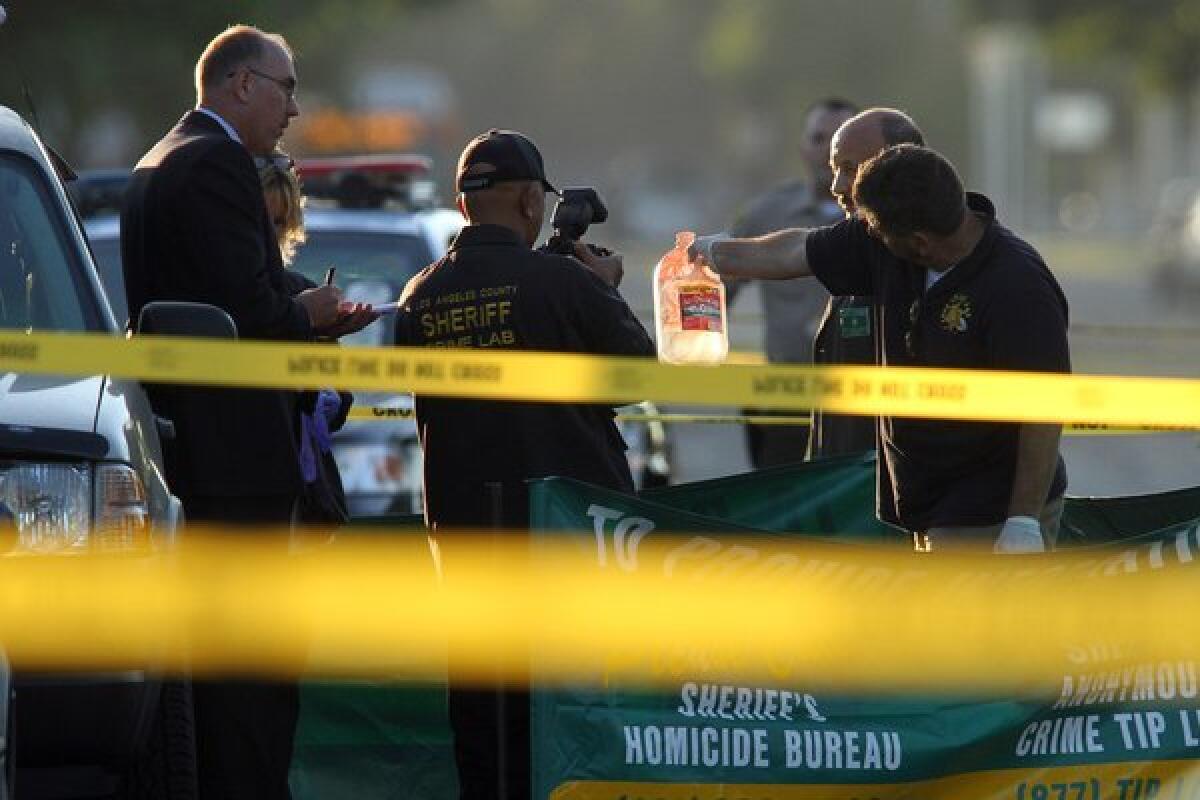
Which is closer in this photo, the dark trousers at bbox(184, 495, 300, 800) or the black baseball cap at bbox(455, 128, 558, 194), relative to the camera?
the black baseball cap at bbox(455, 128, 558, 194)

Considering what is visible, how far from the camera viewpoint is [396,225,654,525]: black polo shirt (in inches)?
261

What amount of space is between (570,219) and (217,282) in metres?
0.89

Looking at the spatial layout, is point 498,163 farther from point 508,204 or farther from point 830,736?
point 830,736

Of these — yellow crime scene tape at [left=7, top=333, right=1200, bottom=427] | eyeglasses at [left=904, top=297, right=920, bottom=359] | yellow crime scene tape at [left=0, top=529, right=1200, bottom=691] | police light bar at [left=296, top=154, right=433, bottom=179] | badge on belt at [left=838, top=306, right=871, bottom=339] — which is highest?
police light bar at [left=296, top=154, right=433, bottom=179]

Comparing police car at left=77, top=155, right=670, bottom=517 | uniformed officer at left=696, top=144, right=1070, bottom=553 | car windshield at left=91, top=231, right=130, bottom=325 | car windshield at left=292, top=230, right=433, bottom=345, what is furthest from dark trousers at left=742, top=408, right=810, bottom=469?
uniformed officer at left=696, top=144, right=1070, bottom=553

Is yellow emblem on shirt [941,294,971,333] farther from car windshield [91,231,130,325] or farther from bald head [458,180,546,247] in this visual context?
car windshield [91,231,130,325]

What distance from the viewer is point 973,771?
5.93 metres

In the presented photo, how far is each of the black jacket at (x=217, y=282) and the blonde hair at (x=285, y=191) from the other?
15.9 inches

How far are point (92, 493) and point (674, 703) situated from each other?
1384 mm

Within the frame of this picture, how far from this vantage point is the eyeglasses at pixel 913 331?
22.0 feet

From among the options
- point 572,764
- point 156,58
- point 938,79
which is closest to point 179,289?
point 572,764

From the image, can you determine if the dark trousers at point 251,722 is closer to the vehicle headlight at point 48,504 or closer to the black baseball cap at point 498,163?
the vehicle headlight at point 48,504

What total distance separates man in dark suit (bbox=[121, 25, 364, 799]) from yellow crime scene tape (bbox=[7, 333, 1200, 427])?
720 millimetres

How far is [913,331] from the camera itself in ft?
22.1
